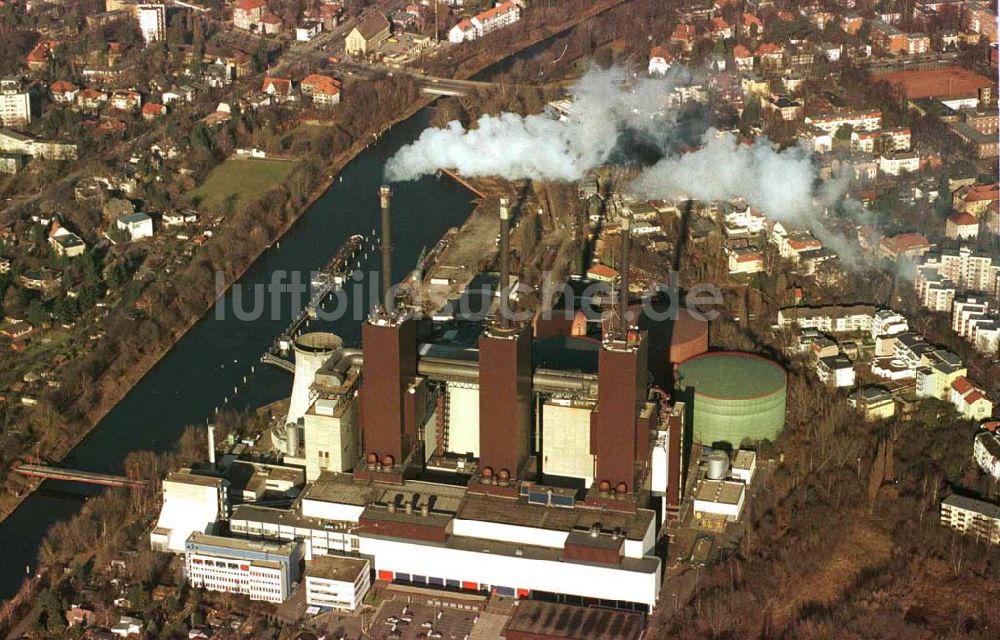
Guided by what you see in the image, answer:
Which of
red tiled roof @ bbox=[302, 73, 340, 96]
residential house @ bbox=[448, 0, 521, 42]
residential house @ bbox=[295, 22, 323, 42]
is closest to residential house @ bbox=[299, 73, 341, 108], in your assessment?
red tiled roof @ bbox=[302, 73, 340, 96]

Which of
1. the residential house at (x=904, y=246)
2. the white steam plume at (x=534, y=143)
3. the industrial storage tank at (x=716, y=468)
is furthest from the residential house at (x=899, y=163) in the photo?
the industrial storage tank at (x=716, y=468)

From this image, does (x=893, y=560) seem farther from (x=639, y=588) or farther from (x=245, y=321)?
(x=245, y=321)

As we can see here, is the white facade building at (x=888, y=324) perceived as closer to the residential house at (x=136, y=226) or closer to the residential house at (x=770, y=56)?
the residential house at (x=136, y=226)

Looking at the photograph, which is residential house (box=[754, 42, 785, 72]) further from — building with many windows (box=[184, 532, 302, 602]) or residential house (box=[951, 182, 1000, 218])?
building with many windows (box=[184, 532, 302, 602])

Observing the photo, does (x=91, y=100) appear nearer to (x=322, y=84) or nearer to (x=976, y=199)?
(x=322, y=84)

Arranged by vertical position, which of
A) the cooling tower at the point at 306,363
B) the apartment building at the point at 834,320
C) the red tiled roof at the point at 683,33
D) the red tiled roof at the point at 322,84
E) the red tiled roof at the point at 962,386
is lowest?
the red tiled roof at the point at 322,84

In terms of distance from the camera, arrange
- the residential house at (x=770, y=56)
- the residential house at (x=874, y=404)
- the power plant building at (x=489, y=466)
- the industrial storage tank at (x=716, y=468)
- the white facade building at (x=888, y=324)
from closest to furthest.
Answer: the power plant building at (x=489, y=466)
the industrial storage tank at (x=716, y=468)
the residential house at (x=874, y=404)
the white facade building at (x=888, y=324)
the residential house at (x=770, y=56)
